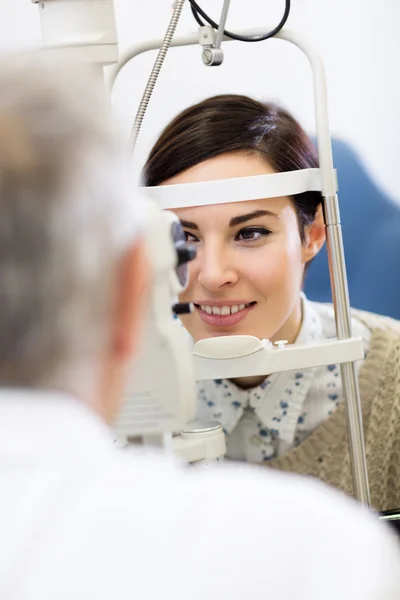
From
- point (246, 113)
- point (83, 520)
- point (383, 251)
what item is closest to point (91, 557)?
point (83, 520)

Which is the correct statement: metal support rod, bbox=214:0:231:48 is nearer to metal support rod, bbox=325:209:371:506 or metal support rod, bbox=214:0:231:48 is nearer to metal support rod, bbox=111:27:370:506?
metal support rod, bbox=111:27:370:506

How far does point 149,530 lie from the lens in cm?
45

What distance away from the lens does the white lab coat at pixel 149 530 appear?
0.44 m

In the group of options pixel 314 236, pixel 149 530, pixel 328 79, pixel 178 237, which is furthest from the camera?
pixel 328 79

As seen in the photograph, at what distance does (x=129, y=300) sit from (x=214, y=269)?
998mm

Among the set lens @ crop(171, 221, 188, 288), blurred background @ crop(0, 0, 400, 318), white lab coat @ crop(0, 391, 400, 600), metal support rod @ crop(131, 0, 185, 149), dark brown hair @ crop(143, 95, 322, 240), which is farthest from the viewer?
blurred background @ crop(0, 0, 400, 318)

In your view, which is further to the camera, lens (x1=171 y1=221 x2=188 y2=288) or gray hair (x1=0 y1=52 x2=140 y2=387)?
lens (x1=171 y1=221 x2=188 y2=288)

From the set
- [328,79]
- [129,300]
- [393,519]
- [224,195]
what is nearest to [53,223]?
[129,300]

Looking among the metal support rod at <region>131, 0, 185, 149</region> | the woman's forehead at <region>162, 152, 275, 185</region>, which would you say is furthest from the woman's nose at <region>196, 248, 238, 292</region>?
the metal support rod at <region>131, 0, 185, 149</region>

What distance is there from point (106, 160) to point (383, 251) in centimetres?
157

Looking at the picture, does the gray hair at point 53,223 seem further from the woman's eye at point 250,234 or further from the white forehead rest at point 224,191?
the woman's eye at point 250,234

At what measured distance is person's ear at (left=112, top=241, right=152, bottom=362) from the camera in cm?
50

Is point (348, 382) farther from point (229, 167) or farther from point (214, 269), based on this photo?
point (229, 167)

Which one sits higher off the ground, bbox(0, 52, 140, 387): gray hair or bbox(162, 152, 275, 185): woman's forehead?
bbox(162, 152, 275, 185): woman's forehead
